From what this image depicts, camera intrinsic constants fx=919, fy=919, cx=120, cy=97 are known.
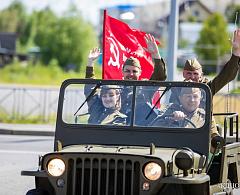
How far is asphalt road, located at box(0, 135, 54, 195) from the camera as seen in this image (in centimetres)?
1298

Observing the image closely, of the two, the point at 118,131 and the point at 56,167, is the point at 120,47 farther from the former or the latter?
the point at 56,167

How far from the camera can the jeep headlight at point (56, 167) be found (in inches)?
328

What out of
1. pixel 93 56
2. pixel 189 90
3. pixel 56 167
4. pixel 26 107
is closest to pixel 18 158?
pixel 93 56

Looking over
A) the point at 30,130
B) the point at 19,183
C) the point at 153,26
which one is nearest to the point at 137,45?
the point at 19,183

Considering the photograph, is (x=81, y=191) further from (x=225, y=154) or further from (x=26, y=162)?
(x=26, y=162)

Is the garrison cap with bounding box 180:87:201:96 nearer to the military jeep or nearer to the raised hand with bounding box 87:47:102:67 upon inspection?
the military jeep

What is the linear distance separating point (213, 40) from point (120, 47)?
88066 mm

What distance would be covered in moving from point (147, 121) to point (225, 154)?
3.26ft

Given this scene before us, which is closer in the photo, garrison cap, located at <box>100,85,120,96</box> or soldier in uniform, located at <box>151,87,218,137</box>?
soldier in uniform, located at <box>151,87,218,137</box>

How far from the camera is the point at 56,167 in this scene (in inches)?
329

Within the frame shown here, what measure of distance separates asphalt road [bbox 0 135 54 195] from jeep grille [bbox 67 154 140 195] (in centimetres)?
143

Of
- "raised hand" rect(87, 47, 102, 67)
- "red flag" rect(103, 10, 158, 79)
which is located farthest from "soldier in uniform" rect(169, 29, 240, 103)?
"red flag" rect(103, 10, 158, 79)

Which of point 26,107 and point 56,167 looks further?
point 26,107

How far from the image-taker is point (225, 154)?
373 inches
